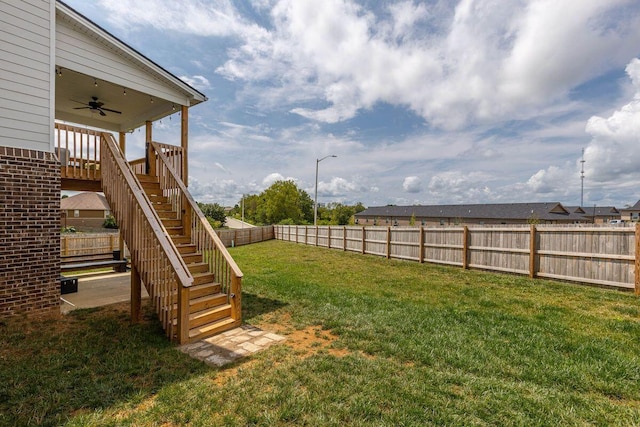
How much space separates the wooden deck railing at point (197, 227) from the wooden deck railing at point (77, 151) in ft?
3.66

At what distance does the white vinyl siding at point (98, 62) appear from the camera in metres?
5.43

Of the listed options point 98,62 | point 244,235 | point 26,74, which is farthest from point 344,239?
point 26,74

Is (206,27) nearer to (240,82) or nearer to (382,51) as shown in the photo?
(240,82)

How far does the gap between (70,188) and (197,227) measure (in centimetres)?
299

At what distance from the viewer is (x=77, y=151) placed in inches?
228

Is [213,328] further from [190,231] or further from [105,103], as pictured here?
[105,103]

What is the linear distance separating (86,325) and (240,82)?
9.32 meters

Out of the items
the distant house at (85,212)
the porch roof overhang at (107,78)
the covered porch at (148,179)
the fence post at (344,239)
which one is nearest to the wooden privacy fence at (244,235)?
the fence post at (344,239)

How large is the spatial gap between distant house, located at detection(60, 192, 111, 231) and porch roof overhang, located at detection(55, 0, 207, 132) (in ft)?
115

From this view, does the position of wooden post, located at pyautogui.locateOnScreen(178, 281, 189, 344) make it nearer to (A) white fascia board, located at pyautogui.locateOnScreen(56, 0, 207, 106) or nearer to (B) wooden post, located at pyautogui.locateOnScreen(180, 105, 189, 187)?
(B) wooden post, located at pyautogui.locateOnScreen(180, 105, 189, 187)

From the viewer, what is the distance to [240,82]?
10969 millimetres

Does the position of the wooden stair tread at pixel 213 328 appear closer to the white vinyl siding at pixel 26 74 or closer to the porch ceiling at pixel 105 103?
the white vinyl siding at pixel 26 74

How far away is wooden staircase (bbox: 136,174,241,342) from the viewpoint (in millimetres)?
4453

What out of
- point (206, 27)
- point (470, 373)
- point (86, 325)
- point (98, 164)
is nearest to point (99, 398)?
point (86, 325)
